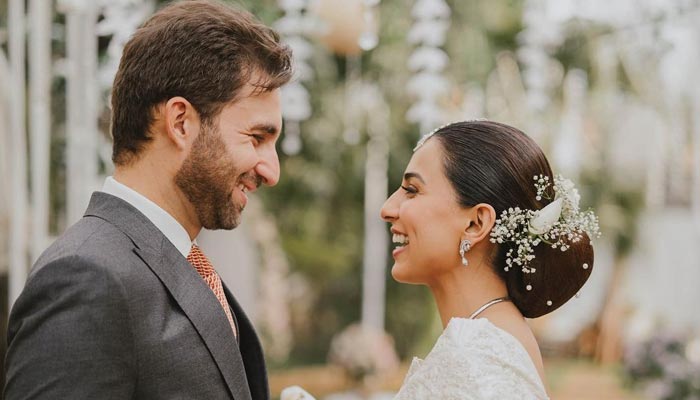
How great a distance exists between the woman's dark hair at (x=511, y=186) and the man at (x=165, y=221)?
0.48m

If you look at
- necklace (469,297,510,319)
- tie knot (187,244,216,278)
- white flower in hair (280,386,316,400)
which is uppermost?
tie knot (187,244,216,278)

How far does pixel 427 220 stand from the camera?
2078 millimetres

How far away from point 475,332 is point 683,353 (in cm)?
368

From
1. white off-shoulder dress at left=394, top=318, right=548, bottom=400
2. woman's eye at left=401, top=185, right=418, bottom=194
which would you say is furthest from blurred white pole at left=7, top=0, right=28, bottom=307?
white off-shoulder dress at left=394, top=318, right=548, bottom=400

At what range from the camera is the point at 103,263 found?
1546 mm

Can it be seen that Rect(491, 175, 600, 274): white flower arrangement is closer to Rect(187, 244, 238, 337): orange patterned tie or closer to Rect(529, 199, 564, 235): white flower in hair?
Rect(529, 199, 564, 235): white flower in hair

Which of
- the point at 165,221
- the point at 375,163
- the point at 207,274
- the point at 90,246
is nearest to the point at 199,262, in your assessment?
the point at 207,274

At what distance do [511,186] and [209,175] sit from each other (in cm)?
71

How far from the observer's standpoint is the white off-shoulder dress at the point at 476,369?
1.87 meters

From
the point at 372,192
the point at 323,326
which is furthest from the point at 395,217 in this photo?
the point at 323,326

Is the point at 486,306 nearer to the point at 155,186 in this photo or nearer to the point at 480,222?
the point at 480,222

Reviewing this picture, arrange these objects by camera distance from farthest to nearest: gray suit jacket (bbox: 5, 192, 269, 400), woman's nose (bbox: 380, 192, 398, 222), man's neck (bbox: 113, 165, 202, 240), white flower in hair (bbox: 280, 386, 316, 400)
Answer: woman's nose (bbox: 380, 192, 398, 222) < white flower in hair (bbox: 280, 386, 316, 400) < man's neck (bbox: 113, 165, 202, 240) < gray suit jacket (bbox: 5, 192, 269, 400)

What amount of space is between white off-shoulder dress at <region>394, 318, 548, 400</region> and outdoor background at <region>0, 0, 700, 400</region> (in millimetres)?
1201

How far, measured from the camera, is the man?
4.93 ft
